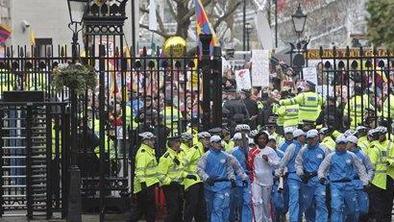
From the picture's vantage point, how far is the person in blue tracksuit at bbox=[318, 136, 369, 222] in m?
22.0

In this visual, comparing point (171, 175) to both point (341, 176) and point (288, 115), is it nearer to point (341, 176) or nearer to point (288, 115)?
point (341, 176)

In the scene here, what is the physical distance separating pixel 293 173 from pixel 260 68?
11327 mm

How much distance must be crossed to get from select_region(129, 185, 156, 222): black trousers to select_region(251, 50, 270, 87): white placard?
463 inches

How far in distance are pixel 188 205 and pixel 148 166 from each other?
1.05 meters

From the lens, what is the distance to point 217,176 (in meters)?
22.3

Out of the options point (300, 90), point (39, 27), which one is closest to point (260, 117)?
point (300, 90)

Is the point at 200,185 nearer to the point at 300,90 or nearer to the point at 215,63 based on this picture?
the point at 215,63

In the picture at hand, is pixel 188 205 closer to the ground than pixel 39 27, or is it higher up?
closer to the ground

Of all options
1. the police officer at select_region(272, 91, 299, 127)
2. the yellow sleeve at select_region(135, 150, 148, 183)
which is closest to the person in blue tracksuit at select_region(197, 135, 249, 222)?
the yellow sleeve at select_region(135, 150, 148, 183)

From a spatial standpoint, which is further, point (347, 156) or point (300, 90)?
point (300, 90)

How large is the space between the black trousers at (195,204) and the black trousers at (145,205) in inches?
23.7

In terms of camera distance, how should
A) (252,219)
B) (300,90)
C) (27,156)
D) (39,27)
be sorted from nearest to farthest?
1. (27,156)
2. (252,219)
3. (300,90)
4. (39,27)

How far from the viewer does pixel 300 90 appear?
29.5 m

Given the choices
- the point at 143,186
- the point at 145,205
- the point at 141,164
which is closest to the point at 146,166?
the point at 141,164
